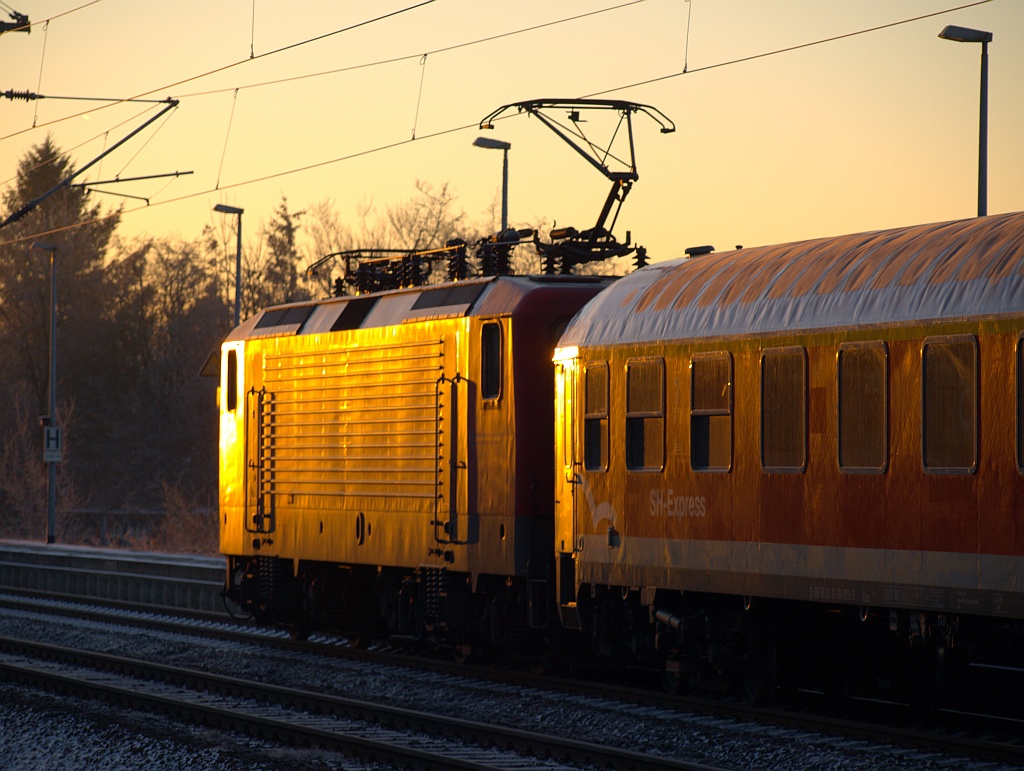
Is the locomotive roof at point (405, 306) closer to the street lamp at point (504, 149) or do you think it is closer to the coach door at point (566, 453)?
the coach door at point (566, 453)

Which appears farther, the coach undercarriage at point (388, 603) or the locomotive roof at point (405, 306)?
the locomotive roof at point (405, 306)

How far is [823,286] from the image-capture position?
12.2 metres

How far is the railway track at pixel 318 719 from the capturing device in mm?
11344

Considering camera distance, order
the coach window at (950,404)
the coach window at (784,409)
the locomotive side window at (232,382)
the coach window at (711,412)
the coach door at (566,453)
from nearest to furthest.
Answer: the coach window at (950,404) < the coach window at (784,409) < the coach window at (711,412) < the coach door at (566,453) < the locomotive side window at (232,382)

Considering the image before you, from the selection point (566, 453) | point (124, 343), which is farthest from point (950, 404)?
point (124, 343)

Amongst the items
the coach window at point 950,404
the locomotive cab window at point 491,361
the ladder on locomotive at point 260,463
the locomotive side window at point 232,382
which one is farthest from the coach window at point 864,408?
the locomotive side window at point 232,382

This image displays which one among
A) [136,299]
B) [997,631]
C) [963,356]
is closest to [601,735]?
[997,631]

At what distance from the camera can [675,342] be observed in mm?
13539

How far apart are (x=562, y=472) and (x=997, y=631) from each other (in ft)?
16.2

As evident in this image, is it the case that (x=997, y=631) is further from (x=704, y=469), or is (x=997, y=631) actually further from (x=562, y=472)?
(x=562, y=472)

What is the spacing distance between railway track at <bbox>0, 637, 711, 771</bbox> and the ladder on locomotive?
2.75 meters

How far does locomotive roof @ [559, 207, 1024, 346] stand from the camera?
1088 centimetres

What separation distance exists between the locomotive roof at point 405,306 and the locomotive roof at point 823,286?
1224 mm

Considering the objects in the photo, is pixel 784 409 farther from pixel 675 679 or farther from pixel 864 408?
pixel 675 679
